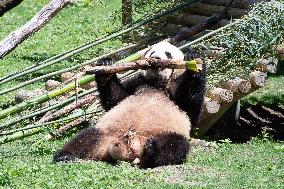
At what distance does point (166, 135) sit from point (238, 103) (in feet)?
17.6

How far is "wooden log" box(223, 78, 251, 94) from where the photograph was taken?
10.5 m

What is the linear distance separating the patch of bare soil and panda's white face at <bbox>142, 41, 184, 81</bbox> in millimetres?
4870

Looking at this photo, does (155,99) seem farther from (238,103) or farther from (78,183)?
(238,103)

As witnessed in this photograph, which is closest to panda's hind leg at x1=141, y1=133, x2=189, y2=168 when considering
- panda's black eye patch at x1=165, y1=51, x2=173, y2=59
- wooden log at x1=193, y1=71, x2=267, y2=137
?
panda's black eye patch at x1=165, y1=51, x2=173, y2=59

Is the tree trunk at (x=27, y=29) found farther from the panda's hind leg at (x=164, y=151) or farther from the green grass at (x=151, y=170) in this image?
the panda's hind leg at (x=164, y=151)

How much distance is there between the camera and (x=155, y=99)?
23.3 feet

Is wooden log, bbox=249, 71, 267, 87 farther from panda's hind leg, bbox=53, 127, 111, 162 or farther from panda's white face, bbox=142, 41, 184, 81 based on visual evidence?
panda's hind leg, bbox=53, 127, 111, 162

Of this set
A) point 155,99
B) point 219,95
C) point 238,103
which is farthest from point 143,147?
point 238,103

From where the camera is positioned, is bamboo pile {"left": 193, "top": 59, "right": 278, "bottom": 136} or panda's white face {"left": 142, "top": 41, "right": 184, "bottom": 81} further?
bamboo pile {"left": 193, "top": 59, "right": 278, "bottom": 136}

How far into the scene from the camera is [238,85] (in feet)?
34.6

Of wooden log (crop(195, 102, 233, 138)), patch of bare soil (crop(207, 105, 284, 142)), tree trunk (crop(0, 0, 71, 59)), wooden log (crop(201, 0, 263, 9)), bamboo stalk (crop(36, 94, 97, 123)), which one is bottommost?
patch of bare soil (crop(207, 105, 284, 142))

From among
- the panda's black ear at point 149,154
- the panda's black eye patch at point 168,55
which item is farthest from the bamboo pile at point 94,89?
the panda's black ear at point 149,154

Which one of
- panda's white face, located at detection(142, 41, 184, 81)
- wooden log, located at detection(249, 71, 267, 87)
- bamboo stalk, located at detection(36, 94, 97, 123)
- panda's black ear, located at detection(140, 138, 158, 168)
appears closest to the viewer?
panda's black ear, located at detection(140, 138, 158, 168)

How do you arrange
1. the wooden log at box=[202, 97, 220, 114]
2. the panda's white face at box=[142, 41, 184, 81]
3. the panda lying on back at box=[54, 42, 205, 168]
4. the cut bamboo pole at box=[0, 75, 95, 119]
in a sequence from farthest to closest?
the wooden log at box=[202, 97, 220, 114], the cut bamboo pole at box=[0, 75, 95, 119], the panda's white face at box=[142, 41, 184, 81], the panda lying on back at box=[54, 42, 205, 168]
